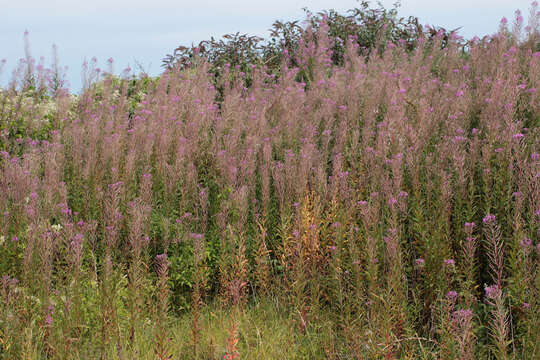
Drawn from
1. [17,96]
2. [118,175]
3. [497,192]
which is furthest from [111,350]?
[17,96]

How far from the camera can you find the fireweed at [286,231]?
142 inches

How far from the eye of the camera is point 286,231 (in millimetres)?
4738

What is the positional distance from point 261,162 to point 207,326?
82.7 inches

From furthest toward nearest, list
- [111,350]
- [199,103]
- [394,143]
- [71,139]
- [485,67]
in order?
[485,67] → [199,103] → [71,139] → [394,143] → [111,350]

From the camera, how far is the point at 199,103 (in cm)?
750

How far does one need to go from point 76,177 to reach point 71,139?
121 centimetres

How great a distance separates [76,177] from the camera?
19.0 feet

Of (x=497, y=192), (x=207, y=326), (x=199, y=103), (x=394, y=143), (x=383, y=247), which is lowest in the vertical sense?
→ (x=207, y=326)

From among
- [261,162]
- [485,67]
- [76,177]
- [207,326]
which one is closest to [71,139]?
[76,177]

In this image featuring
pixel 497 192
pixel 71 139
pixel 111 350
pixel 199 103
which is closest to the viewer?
pixel 111 350

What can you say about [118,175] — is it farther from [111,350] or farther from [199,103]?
[111,350]

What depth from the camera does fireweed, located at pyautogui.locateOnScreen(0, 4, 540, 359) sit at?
3617 millimetres

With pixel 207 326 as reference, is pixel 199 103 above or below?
above

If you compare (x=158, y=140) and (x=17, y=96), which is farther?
(x=17, y=96)
